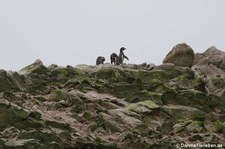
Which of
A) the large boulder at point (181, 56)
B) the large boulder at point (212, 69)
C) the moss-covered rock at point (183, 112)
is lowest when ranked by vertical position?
the moss-covered rock at point (183, 112)

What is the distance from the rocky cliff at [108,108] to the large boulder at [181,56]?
5.05 meters

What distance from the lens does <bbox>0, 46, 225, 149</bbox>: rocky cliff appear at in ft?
86.9

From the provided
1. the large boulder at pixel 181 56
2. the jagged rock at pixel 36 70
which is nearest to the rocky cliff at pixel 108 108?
the jagged rock at pixel 36 70

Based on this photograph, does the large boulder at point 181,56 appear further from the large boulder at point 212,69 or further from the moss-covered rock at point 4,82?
the moss-covered rock at point 4,82

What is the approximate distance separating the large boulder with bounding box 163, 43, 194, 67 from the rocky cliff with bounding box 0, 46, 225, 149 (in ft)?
16.6

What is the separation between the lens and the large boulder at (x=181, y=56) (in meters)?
48.4

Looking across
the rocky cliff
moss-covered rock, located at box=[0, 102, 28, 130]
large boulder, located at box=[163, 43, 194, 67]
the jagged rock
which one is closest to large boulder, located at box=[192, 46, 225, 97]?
the rocky cliff

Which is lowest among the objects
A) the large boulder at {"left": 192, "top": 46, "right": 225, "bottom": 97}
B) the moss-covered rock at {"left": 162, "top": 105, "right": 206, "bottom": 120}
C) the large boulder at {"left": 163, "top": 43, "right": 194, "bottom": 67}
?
the moss-covered rock at {"left": 162, "top": 105, "right": 206, "bottom": 120}

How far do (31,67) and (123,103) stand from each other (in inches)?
364

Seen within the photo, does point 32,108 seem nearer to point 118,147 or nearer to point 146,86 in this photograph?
point 118,147

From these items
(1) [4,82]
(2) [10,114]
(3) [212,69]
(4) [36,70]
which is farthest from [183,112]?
(3) [212,69]

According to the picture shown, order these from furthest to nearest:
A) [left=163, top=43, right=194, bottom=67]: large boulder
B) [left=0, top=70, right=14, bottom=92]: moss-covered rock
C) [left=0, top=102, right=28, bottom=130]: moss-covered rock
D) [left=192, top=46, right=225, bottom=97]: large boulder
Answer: [left=163, top=43, right=194, bottom=67]: large boulder
[left=192, top=46, right=225, bottom=97]: large boulder
[left=0, top=70, right=14, bottom=92]: moss-covered rock
[left=0, top=102, right=28, bottom=130]: moss-covered rock

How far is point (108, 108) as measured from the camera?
3278cm

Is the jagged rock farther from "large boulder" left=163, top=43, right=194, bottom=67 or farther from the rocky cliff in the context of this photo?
"large boulder" left=163, top=43, right=194, bottom=67
